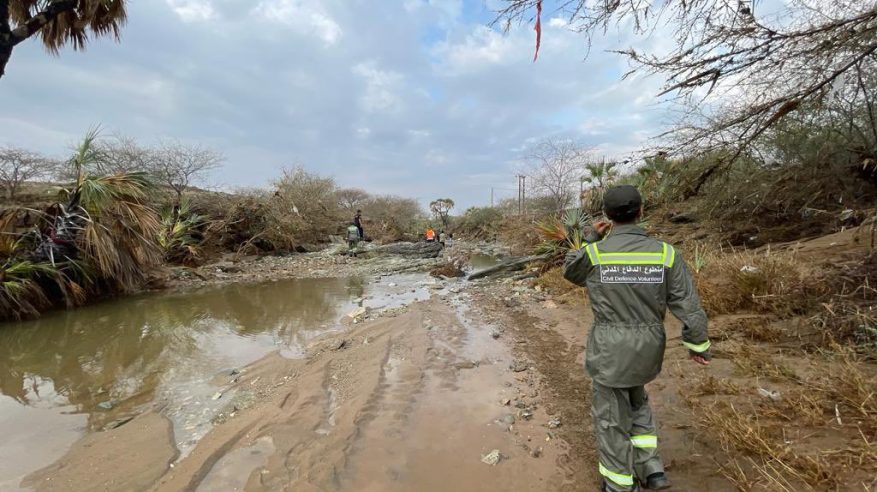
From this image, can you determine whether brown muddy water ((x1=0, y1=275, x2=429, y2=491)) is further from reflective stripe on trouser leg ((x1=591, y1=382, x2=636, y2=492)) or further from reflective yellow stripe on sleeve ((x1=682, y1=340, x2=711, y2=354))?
reflective yellow stripe on sleeve ((x1=682, y1=340, x2=711, y2=354))

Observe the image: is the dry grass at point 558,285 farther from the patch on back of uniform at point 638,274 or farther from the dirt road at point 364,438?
the patch on back of uniform at point 638,274

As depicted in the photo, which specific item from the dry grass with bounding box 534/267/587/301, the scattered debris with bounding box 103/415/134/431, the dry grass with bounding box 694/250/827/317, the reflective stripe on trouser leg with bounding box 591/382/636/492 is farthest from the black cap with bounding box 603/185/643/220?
the dry grass with bounding box 534/267/587/301

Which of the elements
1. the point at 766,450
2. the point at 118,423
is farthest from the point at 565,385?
the point at 118,423

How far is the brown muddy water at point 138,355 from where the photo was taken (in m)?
3.67

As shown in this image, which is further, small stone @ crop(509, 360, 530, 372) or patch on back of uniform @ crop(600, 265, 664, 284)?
small stone @ crop(509, 360, 530, 372)

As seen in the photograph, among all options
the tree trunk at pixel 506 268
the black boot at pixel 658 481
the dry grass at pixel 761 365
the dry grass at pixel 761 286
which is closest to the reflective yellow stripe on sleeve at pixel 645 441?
the black boot at pixel 658 481

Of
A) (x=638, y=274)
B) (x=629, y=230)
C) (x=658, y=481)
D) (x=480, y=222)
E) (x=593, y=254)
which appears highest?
(x=480, y=222)

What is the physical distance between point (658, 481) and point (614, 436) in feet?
1.06

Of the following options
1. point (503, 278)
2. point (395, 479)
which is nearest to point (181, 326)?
point (395, 479)

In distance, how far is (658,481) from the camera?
2225mm

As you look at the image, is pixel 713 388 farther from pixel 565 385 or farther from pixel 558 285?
pixel 558 285

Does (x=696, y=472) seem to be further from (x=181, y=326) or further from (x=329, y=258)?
(x=329, y=258)

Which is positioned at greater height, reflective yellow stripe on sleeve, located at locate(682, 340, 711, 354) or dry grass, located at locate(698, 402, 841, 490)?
reflective yellow stripe on sleeve, located at locate(682, 340, 711, 354)

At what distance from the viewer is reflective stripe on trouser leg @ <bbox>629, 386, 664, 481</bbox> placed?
228cm
